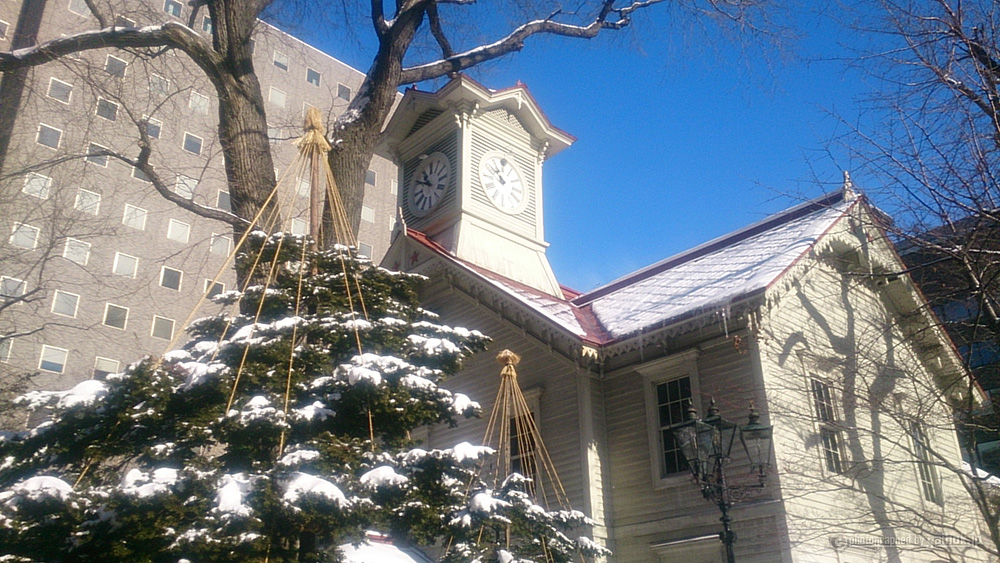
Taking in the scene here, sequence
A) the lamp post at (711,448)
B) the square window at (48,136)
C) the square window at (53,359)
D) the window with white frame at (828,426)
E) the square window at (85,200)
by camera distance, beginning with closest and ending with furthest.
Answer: the lamp post at (711,448) → the window with white frame at (828,426) → the square window at (85,200) → the square window at (53,359) → the square window at (48,136)

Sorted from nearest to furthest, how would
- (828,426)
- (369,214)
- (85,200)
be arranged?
(828,426) < (85,200) < (369,214)

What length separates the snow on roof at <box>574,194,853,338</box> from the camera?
41.3 feet

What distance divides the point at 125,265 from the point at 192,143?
24.8 feet

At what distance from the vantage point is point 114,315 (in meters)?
37.3

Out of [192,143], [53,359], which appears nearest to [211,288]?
[53,359]

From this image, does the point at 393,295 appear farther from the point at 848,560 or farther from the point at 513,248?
the point at 513,248

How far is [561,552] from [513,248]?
Result: 10.2m

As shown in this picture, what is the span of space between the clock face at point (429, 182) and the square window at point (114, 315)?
2211 centimetres

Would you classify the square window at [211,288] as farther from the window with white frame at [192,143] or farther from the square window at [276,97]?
the square window at [276,97]

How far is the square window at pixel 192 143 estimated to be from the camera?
1639 inches

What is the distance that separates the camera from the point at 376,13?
1057cm

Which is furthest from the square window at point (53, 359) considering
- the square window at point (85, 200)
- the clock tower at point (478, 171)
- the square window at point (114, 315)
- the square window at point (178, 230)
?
the clock tower at point (478, 171)

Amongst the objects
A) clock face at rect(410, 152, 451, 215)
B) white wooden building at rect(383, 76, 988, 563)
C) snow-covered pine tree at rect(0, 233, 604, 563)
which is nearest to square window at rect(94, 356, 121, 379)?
clock face at rect(410, 152, 451, 215)

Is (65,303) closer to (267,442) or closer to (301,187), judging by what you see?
(301,187)
